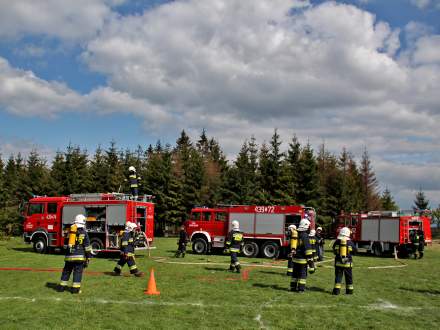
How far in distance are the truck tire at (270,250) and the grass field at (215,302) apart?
6.43 metres

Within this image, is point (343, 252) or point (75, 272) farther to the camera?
point (343, 252)

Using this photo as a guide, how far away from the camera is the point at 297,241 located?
12.9 metres

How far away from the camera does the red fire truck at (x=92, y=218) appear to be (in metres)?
22.6

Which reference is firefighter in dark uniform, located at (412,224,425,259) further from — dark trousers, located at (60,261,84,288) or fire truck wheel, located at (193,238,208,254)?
dark trousers, located at (60,261,84,288)

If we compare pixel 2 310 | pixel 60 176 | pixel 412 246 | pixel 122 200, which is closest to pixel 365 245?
pixel 412 246

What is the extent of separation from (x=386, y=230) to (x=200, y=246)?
1181cm

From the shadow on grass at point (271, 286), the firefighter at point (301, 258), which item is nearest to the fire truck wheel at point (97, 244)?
the shadow on grass at point (271, 286)

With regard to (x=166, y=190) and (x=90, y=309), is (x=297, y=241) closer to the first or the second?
(x=90, y=309)

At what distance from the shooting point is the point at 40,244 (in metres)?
24.3

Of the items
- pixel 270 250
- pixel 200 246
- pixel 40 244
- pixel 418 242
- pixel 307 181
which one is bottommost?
pixel 40 244

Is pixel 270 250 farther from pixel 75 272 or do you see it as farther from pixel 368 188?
pixel 368 188

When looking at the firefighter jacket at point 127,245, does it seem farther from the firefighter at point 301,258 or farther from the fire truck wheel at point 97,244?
the fire truck wheel at point 97,244

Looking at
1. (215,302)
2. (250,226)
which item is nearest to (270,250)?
(250,226)

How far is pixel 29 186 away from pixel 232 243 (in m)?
46.9
